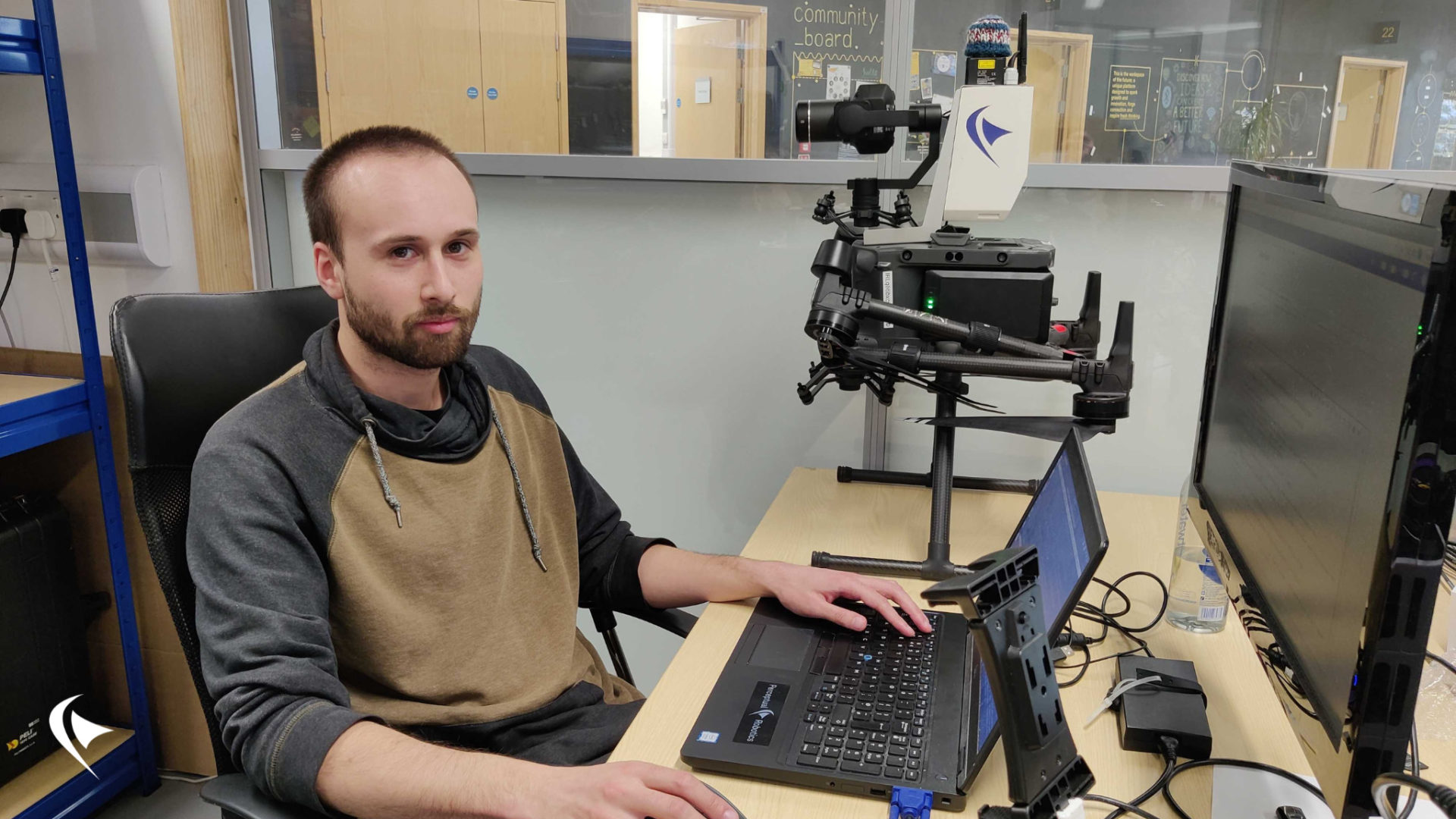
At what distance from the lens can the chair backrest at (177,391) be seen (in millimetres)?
1001

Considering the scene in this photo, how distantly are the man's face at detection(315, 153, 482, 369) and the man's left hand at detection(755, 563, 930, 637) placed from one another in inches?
19.0

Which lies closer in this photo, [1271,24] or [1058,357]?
[1058,357]

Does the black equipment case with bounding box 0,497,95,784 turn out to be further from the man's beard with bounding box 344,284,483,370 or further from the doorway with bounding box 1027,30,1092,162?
the doorway with bounding box 1027,30,1092,162

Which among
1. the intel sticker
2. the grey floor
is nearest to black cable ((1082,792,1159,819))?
the intel sticker

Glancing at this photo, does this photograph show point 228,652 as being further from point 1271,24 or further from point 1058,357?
point 1271,24

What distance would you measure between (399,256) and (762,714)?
669 millimetres

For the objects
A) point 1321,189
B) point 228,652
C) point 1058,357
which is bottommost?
point 228,652

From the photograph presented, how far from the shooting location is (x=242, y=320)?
1.16 meters

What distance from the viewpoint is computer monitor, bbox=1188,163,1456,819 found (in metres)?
0.55

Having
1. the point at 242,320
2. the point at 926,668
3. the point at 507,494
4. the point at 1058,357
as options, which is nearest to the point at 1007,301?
the point at 1058,357

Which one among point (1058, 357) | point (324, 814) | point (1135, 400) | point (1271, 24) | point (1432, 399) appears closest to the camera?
point (1432, 399)

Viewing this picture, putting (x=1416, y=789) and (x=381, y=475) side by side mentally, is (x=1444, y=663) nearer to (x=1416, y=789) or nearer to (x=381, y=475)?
(x=1416, y=789)

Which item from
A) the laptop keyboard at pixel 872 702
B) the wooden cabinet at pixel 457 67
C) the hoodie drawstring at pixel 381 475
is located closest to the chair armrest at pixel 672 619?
the laptop keyboard at pixel 872 702

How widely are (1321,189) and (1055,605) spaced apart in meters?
0.40
